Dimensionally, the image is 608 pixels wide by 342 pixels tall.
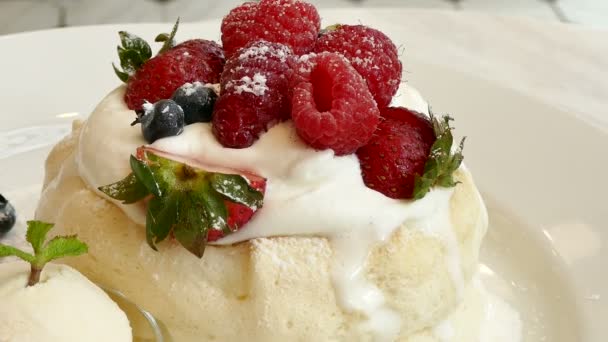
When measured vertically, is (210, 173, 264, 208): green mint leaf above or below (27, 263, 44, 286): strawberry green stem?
above

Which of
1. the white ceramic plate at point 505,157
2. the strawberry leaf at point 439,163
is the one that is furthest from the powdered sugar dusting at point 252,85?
the white ceramic plate at point 505,157

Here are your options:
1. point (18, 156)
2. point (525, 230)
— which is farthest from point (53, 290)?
point (525, 230)

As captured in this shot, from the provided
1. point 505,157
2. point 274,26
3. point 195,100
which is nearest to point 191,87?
point 195,100

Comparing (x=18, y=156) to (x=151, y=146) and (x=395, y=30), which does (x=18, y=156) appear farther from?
(x=395, y=30)

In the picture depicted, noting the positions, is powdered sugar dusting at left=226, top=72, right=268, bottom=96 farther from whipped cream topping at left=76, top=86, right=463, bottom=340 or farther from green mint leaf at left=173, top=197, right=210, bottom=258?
green mint leaf at left=173, top=197, right=210, bottom=258

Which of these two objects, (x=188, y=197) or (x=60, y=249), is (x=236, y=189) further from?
(x=60, y=249)

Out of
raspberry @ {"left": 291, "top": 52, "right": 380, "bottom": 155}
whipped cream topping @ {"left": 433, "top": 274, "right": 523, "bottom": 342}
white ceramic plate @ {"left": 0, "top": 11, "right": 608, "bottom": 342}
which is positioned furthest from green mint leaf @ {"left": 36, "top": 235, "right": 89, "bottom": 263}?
white ceramic plate @ {"left": 0, "top": 11, "right": 608, "bottom": 342}
